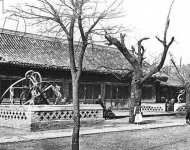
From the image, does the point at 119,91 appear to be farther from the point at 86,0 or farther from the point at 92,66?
the point at 86,0

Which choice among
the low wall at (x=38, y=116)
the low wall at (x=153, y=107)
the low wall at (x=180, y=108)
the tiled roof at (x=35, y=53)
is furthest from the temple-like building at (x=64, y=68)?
the low wall at (x=38, y=116)

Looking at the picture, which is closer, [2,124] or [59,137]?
[59,137]

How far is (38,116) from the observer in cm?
1438

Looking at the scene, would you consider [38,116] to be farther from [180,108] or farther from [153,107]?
[180,108]

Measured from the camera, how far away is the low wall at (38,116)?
14227 millimetres

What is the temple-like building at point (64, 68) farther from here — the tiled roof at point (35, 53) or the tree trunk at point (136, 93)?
the tree trunk at point (136, 93)

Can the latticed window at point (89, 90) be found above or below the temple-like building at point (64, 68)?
below

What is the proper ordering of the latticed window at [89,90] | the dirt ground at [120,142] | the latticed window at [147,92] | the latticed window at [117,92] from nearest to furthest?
the dirt ground at [120,142], the latticed window at [89,90], the latticed window at [117,92], the latticed window at [147,92]

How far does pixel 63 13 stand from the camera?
344 inches

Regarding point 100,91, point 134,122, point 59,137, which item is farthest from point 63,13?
point 100,91

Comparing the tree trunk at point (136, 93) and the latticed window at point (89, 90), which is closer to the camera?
the tree trunk at point (136, 93)

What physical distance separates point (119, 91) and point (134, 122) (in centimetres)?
1142

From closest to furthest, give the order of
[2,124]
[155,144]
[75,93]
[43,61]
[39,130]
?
[75,93] → [155,144] → [39,130] → [2,124] → [43,61]

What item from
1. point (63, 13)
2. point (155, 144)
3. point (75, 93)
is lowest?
point (155, 144)
